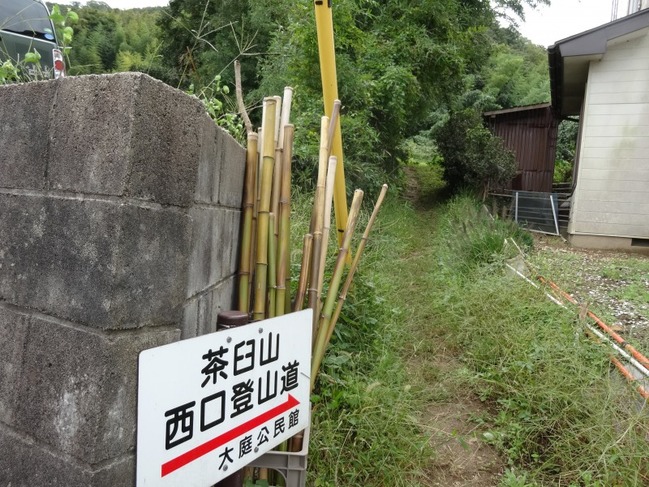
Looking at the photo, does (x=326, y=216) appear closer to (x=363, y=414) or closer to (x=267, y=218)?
(x=267, y=218)

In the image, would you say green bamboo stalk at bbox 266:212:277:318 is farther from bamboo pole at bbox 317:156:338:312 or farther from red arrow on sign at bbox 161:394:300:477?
red arrow on sign at bbox 161:394:300:477

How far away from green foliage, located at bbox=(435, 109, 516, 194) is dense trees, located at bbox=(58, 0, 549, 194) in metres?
0.55

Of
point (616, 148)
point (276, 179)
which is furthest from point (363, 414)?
point (616, 148)

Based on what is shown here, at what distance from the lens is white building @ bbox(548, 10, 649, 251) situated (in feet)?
25.3

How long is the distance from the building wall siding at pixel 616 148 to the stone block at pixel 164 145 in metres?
8.44

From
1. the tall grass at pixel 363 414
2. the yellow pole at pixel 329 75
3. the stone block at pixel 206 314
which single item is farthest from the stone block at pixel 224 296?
the yellow pole at pixel 329 75

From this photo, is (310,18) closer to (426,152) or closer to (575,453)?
(575,453)

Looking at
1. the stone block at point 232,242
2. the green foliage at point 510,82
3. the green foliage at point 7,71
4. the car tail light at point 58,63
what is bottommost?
the stone block at point 232,242

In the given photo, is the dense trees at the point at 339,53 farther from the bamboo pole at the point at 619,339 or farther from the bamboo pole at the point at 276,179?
the bamboo pole at the point at 619,339

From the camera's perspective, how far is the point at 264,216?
1.74m

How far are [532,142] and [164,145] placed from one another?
48.8ft

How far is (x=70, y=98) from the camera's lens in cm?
107

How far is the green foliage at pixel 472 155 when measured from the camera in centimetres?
1244

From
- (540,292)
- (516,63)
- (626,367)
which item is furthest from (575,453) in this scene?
(516,63)
